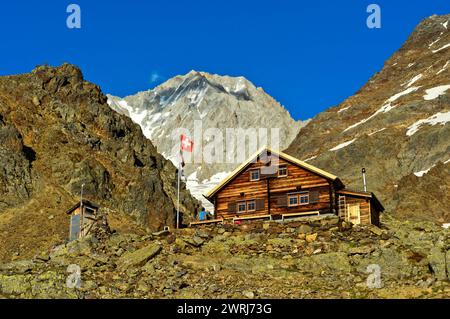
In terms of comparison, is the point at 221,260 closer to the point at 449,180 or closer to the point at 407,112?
the point at 449,180

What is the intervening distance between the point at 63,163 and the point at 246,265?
205 ft

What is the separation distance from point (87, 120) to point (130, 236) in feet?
250

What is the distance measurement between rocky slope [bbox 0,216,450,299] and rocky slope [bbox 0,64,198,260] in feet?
103

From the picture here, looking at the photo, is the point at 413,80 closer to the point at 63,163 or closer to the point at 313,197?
the point at 63,163

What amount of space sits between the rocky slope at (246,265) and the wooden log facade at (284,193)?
15.8 feet

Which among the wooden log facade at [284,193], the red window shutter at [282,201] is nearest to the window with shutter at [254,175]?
the wooden log facade at [284,193]

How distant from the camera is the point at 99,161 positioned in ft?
316

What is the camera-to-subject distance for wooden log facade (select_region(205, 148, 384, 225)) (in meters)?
42.8

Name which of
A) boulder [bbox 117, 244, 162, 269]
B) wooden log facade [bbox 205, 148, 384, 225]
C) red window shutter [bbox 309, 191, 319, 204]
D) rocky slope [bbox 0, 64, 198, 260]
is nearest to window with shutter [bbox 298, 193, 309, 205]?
wooden log facade [bbox 205, 148, 384, 225]

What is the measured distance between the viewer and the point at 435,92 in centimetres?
13412

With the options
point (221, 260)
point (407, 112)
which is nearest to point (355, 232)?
point (221, 260)

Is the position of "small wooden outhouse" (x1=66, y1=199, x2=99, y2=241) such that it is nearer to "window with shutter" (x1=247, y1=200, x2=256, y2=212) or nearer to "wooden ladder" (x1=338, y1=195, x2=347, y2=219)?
"window with shutter" (x1=247, y1=200, x2=256, y2=212)

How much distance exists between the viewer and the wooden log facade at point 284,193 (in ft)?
141
